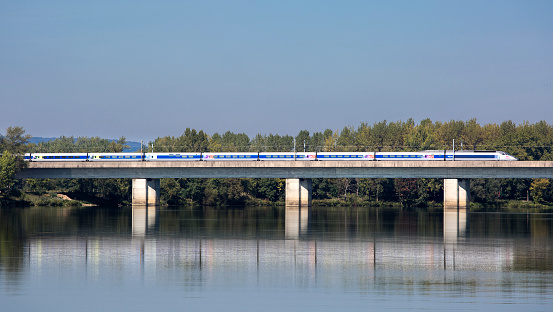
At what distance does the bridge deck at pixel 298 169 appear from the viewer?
93.5 meters

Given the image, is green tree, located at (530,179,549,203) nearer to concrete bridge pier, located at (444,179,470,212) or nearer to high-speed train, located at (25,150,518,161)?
high-speed train, located at (25,150,518,161)

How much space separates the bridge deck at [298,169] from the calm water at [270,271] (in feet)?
158

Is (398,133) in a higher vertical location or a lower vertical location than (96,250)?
higher

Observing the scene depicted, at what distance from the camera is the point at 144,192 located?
10088 centimetres

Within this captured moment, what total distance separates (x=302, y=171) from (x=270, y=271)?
69.1 meters

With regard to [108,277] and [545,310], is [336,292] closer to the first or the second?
[545,310]

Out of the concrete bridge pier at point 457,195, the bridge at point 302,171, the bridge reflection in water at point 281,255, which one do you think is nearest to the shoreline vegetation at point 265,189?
the bridge at point 302,171

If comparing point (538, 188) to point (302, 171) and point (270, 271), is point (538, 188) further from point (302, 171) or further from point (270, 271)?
point (270, 271)

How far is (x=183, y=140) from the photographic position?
139 m

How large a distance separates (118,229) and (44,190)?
221ft

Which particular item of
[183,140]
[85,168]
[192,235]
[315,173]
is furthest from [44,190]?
[192,235]

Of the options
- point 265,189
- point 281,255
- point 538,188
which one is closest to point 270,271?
point 281,255

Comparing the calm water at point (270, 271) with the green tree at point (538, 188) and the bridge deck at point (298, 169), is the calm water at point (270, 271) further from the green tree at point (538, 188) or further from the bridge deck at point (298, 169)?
the green tree at point (538, 188)

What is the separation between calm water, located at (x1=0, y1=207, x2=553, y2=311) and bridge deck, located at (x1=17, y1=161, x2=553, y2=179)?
48.1 meters
